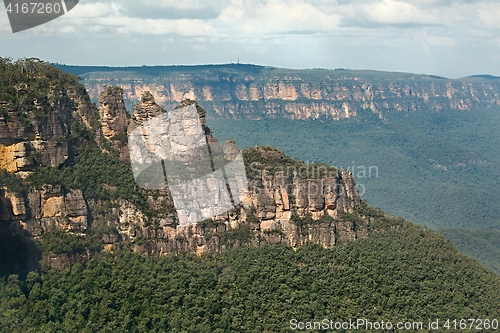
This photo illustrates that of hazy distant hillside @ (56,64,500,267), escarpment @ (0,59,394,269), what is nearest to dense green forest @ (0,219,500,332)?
escarpment @ (0,59,394,269)

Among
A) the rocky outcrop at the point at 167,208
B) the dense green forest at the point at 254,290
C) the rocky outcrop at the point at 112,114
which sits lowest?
the dense green forest at the point at 254,290

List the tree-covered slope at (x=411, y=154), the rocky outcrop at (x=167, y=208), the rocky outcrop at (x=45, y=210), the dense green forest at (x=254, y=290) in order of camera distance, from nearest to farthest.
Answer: the dense green forest at (x=254, y=290)
the rocky outcrop at (x=45, y=210)
the rocky outcrop at (x=167, y=208)
the tree-covered slope at (x=411, y=154)

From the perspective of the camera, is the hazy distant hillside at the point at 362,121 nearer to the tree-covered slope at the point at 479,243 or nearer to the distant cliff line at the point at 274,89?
the distant cliff line at the point at 274,89

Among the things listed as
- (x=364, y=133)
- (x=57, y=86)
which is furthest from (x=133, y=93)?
(x=57, y=86)

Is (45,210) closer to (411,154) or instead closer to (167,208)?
(167,208)

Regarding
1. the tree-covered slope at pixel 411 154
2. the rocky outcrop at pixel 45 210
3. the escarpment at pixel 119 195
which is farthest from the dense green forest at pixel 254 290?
the tree-covered slope at pixel 411 154

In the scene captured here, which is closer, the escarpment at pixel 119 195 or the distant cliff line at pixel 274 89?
the escarpment at pixel 119 195

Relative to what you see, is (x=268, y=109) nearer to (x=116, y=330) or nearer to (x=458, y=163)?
(x=458, y=163)
